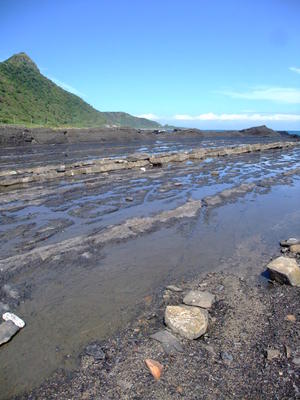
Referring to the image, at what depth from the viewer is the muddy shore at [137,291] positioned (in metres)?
4.27

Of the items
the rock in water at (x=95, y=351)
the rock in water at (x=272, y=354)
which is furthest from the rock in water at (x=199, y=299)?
the rock in water at (x=95, y=351)

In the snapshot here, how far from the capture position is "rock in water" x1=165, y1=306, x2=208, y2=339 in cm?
510

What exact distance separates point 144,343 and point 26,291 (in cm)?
329

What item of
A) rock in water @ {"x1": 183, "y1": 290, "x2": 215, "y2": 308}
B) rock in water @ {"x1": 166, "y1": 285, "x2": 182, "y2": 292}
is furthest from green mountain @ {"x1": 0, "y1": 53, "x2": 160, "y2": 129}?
rock in water @ {"x1": 183, "y1": 290, "x2": 215, "y2": 308}

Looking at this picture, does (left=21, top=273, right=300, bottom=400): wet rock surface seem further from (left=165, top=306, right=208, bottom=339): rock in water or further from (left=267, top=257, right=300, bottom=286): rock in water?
(left=267, top=257, right=300, bottom=286): rock in water

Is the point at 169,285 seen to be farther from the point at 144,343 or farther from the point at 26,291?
the point at 26,291

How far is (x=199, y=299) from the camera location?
20.1 feet

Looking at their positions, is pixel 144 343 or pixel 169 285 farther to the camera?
pixel 169 285

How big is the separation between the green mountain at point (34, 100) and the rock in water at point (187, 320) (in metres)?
64.1

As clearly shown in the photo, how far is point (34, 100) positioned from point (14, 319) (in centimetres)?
9581

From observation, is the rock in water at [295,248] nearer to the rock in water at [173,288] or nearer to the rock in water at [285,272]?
the rock in water at [285,272]

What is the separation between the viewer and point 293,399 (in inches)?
150

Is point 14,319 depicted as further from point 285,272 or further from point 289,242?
point 289,242

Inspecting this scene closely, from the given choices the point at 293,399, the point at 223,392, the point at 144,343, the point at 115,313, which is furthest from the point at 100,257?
the point at 293,399
